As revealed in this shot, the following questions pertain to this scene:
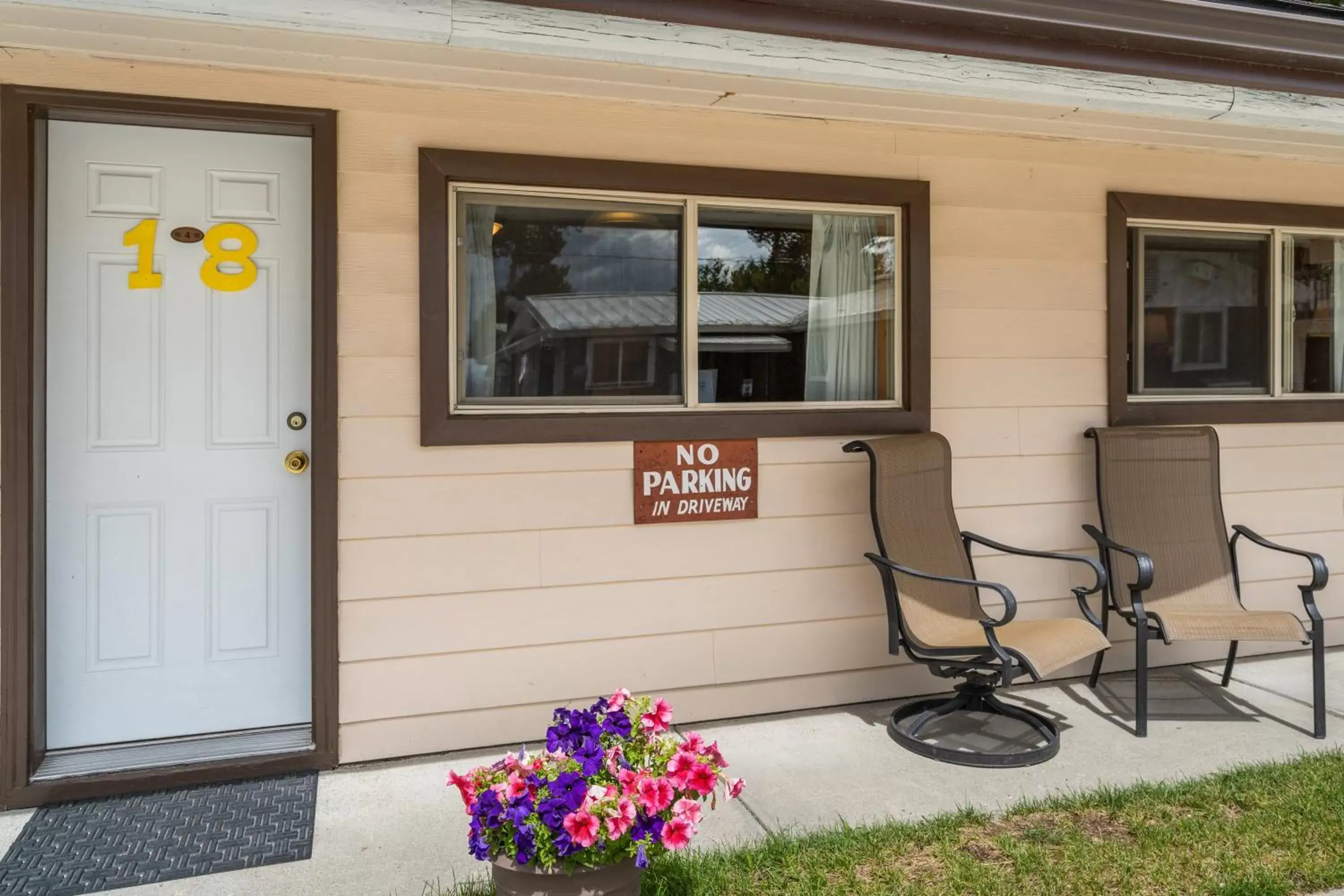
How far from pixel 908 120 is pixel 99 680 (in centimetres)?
326

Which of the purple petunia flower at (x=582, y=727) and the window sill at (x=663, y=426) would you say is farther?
the window sill at (x=663, y=426)

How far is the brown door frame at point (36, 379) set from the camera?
8.77ft

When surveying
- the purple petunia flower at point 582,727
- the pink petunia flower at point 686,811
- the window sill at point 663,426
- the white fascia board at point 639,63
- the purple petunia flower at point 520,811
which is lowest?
the pink petunia flower at point 686,811

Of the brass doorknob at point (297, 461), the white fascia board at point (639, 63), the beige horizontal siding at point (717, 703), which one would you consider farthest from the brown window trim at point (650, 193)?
the beige horizontal siding at point (717, 703)

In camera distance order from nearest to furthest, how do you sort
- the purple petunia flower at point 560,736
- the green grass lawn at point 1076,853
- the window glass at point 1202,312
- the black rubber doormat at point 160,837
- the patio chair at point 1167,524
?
the purple petunia flower at point 560,736, the green grass lawn at point 1076,853, the black rubber doormat at point 160,837, the patio chair at point 1167,524, the window glass at point 1202,312

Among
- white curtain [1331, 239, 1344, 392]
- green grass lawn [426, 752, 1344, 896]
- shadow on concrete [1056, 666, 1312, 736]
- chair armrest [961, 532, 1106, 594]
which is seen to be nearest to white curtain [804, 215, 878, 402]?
chair armrest [961, 532, 1106, 594]

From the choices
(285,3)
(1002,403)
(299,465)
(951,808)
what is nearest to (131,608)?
(299,465)

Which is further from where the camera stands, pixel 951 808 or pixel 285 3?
pixel 951 808

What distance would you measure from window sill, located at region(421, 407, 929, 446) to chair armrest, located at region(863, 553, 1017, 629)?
514 millimetres

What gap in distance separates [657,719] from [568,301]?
169cm

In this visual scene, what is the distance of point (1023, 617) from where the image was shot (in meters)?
3.75

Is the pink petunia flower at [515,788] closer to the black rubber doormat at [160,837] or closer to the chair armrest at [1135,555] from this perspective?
the black rubber doormat at [160,837]

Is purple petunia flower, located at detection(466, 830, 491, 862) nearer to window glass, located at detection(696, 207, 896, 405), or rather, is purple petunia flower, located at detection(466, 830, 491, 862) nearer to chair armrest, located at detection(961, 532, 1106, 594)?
window glass, located at detection(696, 207, 896, 405)

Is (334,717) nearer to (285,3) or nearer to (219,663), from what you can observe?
(219,663)
